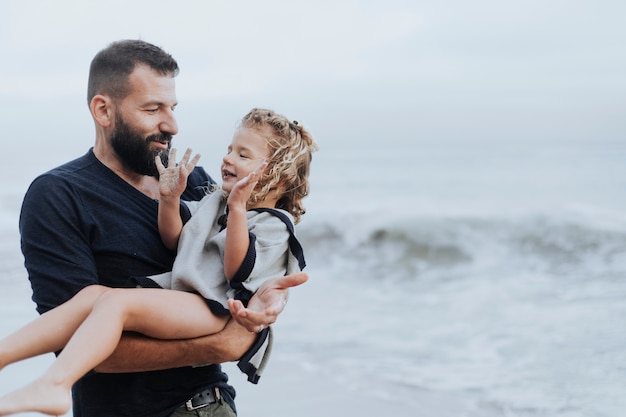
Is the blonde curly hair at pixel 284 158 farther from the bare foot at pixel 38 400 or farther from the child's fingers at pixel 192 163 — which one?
the bare foot at pixel 38 400

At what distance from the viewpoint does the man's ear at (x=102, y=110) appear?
2938mm

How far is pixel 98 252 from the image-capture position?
107 inches

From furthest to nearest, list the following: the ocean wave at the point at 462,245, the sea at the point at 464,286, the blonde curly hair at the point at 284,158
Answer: the ocean wave at the point at 462,245
the sea at the point at 464,286
the blonde curly hair at the point at 284,158

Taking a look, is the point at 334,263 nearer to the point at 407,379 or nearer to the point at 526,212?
the point at 526,212

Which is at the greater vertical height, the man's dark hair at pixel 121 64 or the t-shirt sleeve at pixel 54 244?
the man's dark hair at pixel 121 64

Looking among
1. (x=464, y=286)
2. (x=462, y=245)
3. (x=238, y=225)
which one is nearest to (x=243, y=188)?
(x=238, y=225)

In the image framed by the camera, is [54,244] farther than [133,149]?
No

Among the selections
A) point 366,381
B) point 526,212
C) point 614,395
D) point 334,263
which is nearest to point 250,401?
point 366,381

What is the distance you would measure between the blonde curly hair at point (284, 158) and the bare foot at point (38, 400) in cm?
100

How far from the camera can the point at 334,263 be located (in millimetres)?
12883

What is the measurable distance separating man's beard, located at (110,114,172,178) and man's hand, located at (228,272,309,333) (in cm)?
55

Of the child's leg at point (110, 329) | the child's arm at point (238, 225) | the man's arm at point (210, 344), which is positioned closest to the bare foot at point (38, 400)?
the child's leg at point (110, 329)

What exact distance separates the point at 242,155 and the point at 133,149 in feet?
1.17

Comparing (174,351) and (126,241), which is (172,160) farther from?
(174,351)
